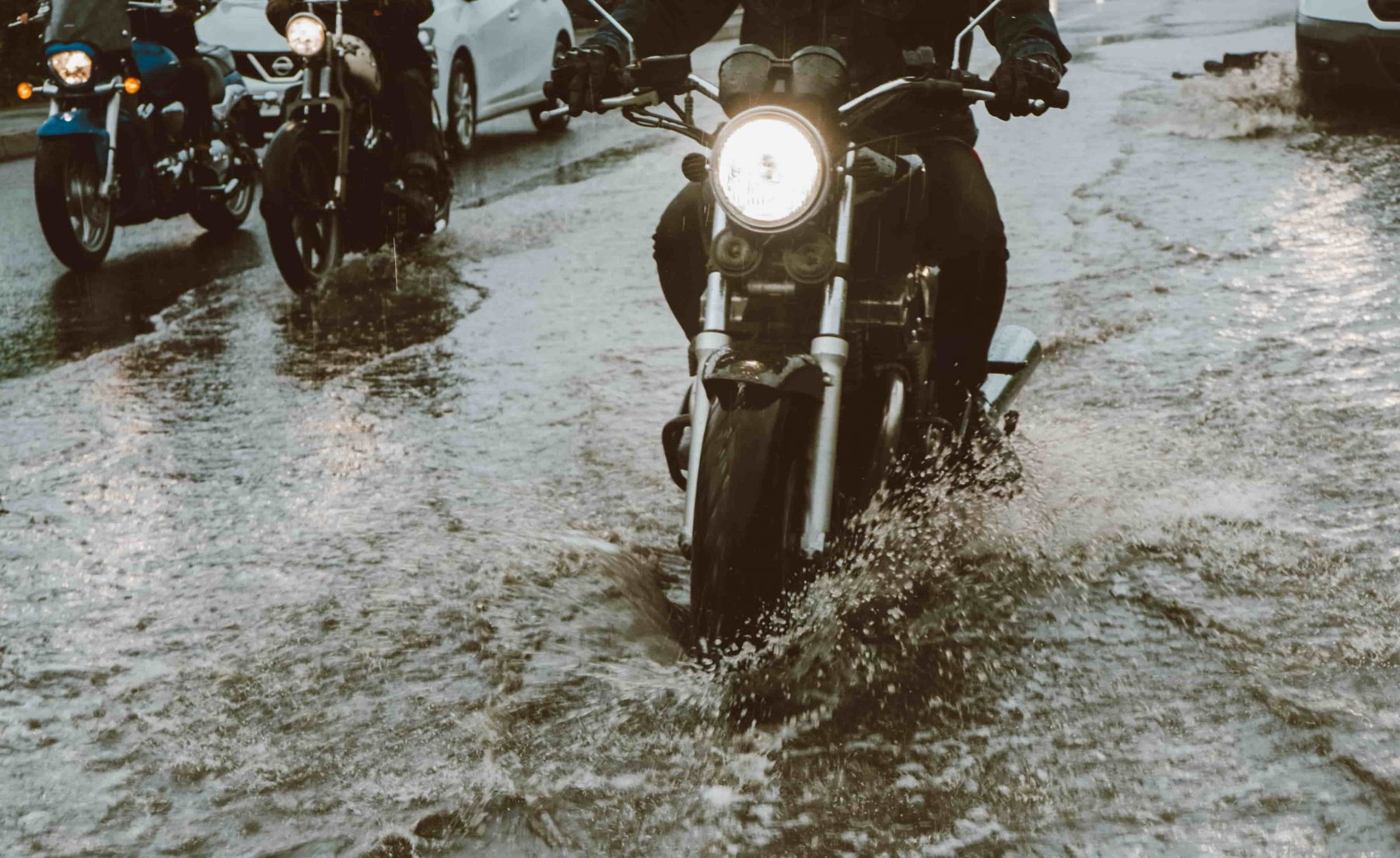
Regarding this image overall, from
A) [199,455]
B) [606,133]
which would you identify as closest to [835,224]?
[199,455]

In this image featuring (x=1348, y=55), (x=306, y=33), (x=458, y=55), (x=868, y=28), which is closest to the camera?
→ (x=868, y=28)

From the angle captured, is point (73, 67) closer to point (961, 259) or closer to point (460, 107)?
point (460, 107)

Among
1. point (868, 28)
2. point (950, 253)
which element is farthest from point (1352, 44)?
point (868, 28)

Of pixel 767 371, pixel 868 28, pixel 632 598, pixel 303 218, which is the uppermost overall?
pixel 868 28

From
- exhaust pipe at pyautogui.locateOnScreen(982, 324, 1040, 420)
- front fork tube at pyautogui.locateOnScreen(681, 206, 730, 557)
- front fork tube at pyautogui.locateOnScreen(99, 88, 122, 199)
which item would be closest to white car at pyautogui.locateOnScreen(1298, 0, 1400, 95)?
exhaust pipe at pyautogui.locateOnScreen(982, 324, 1040, 420)

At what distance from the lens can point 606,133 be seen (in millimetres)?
13594

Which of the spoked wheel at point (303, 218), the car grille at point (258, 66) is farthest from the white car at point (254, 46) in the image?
the spoked wheel at point (303, 218)

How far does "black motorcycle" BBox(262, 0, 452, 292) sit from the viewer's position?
7.45 m

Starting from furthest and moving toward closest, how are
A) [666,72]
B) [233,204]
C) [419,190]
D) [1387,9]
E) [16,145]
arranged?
[16,145] < [1387,9] < [233,204] < [419,190] < [666,72]

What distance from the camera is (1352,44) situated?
10.9 m

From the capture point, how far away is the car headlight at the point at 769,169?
125 inches

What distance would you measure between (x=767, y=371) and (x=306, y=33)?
200 inches

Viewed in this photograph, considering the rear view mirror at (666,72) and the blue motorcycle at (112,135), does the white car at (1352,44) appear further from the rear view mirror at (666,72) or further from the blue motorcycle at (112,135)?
the rear view mirror at (666,72)

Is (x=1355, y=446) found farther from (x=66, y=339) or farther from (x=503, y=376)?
(x=66, y=339)
